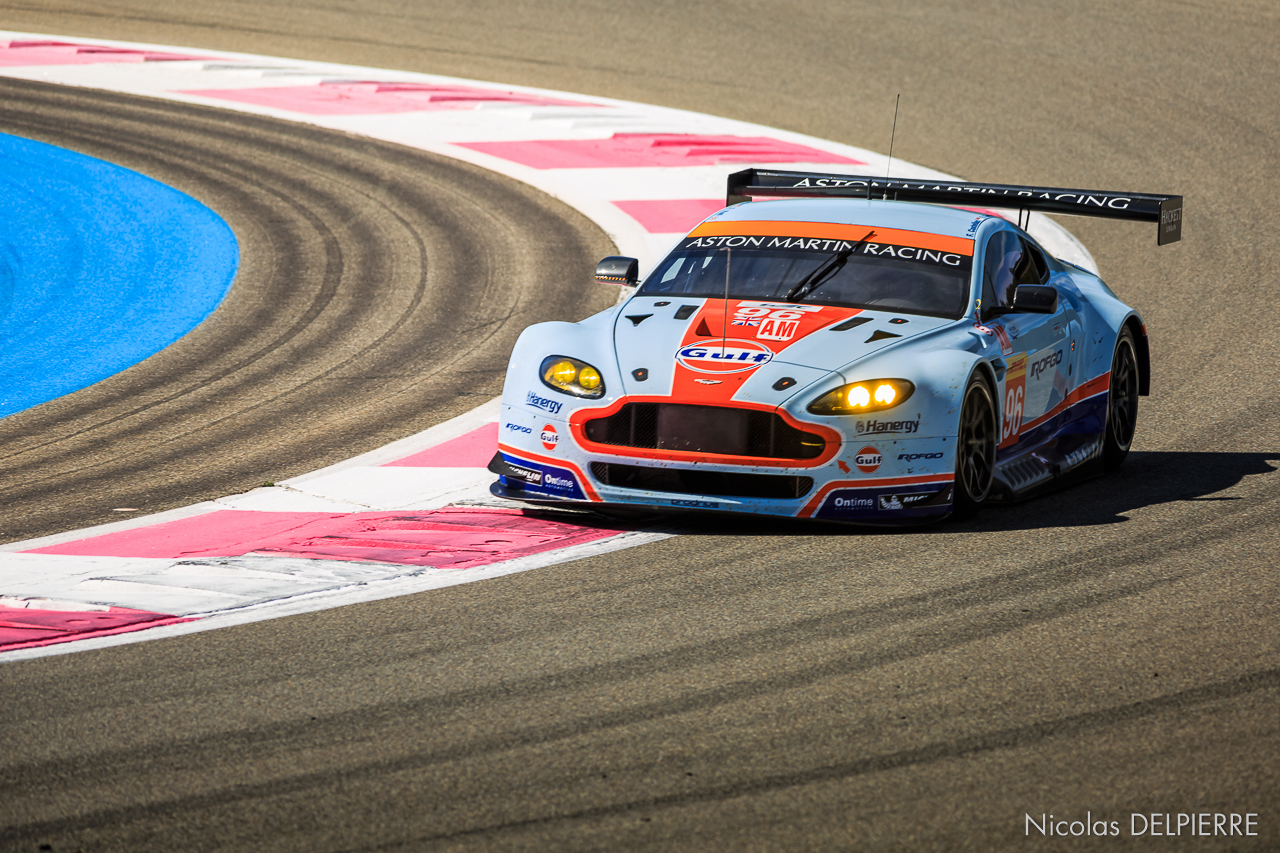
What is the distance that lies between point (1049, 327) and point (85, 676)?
490cm

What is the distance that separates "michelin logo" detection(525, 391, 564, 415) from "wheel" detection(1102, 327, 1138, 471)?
303 cm

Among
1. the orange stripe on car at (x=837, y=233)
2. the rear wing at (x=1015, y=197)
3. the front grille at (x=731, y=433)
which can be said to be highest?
the rear wing at (x=1015, y=197)

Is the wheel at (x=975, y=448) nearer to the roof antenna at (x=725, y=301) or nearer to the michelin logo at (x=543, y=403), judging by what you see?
the roof antenna at (x=725, y=301)

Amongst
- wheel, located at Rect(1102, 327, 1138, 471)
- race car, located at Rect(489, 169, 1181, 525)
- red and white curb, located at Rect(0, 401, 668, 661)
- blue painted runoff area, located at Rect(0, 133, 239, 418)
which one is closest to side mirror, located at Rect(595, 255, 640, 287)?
race car, located at Rect(489, 169, 1181, 525)

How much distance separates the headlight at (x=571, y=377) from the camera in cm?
683

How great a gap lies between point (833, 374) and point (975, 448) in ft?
2.69

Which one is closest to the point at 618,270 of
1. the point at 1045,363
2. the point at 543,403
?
the point at 543,403

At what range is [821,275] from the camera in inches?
298

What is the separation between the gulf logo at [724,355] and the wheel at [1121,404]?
2.35 metres

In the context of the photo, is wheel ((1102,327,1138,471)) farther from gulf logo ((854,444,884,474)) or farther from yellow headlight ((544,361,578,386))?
yellow headlight ((544,361,578,386))

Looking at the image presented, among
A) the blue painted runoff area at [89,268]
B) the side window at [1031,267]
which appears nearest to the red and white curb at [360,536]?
the side window at [1031,267]

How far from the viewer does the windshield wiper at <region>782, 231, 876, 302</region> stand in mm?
7430

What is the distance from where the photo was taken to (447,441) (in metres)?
8.85

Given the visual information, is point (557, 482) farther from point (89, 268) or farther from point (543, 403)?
point (89, 268)
